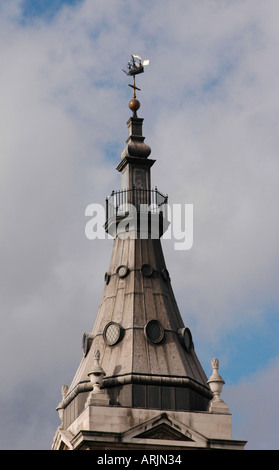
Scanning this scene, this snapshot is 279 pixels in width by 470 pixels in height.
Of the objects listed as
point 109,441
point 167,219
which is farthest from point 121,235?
point 109,441

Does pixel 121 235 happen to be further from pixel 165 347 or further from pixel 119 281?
pixel 165 347

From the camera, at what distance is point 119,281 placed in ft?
385

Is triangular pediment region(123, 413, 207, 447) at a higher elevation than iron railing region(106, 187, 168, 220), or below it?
below

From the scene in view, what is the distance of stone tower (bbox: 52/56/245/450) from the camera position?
107 meters

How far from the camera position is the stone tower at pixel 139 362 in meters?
107

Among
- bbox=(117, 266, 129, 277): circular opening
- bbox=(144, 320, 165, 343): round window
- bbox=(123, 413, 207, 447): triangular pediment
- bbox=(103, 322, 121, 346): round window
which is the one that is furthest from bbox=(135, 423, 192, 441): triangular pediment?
bbox=(117, 266, 129, 277): circular opening

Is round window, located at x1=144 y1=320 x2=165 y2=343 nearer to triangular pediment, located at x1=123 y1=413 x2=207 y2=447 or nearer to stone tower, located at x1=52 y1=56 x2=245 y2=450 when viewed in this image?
stone tower, located at x1=52 y1=56 x2=245 y2=450

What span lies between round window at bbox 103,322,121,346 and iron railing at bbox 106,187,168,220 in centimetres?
1151

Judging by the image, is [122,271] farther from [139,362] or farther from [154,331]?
[139,362]

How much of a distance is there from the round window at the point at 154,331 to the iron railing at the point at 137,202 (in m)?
11.6

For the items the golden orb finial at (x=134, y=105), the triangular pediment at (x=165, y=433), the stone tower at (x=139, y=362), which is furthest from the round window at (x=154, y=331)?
the golden orb finial at (x=134, y=105)

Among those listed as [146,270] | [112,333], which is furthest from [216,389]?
[146,270]

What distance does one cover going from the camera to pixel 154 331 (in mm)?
113062
